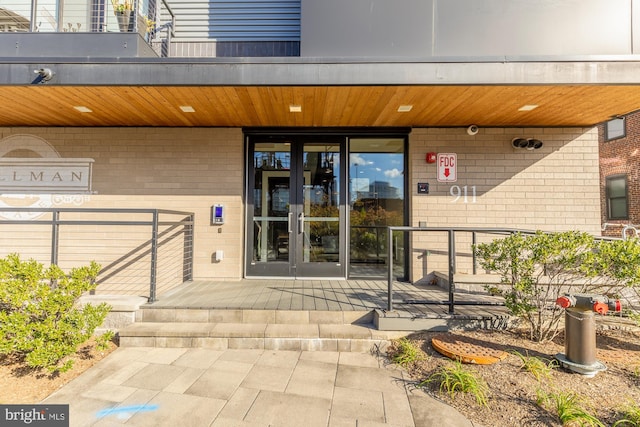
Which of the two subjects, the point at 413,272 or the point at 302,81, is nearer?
the point at 302,81

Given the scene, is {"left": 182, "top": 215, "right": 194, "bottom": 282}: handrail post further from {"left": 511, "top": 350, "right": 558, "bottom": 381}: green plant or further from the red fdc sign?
{"left": 511, "top": 350, "right": 558, "bottom": 381}: green plant

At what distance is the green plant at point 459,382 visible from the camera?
2245mm

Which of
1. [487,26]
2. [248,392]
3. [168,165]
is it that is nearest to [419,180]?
[487,26]

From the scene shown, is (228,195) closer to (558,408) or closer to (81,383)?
(81,383)

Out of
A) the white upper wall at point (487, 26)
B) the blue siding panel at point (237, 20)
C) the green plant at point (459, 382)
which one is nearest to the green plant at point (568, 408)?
the green plant at point (459, 382)

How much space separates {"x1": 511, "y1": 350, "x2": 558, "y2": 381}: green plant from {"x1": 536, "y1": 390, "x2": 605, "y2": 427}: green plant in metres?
0.21

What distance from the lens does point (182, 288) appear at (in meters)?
4.29

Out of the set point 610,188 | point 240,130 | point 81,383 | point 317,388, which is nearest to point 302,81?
point 240,130

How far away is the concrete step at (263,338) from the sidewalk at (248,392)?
8 centimetres

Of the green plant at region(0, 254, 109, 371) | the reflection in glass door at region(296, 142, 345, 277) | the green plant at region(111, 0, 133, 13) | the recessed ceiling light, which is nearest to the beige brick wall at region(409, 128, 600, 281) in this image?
the recessed ceiling light

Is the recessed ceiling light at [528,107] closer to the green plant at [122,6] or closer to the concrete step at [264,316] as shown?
the concrete step at [264,316]

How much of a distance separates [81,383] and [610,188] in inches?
599

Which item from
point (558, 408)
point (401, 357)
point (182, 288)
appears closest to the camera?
point (558, 408)

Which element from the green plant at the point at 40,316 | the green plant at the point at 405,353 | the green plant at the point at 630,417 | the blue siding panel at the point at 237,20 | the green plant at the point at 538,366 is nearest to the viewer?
the green plant at the point at 630,417
